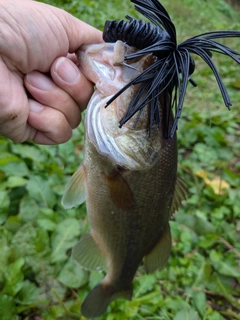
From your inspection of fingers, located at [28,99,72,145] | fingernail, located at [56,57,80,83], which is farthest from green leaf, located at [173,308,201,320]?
fingernail, located at [56,57,80,83]

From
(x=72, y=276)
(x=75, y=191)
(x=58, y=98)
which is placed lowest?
(x=72, y=276)

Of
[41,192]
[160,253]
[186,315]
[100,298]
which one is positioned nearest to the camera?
[160,253]

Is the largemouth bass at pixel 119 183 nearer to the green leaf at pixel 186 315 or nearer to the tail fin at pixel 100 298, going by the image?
the tail fin at pixel 100 298

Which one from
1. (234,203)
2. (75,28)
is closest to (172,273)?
(234,203)

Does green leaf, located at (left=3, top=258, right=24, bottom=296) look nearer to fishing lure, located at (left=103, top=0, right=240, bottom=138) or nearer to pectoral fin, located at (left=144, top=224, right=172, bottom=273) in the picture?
pectoral fin, located at (left=144, top=224, right=172, bottom=273)

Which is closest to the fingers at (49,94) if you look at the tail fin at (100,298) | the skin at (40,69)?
the skin at (40,69)

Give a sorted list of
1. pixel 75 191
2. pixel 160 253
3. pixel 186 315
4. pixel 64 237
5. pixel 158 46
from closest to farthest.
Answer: pixel 158 46, pixel 75 191, pixel 160 253, pixel 186 315, pixel 64 237

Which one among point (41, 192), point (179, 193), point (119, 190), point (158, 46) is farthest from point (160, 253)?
point (158, 46)

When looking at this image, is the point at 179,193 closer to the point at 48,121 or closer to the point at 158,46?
the point at 48,121
